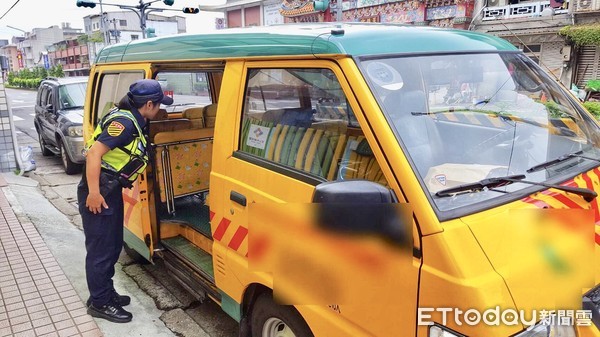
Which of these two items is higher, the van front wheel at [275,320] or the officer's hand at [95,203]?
the officer's hand at [95,203]

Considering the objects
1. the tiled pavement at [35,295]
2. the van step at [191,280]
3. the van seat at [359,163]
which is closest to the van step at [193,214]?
the van step at [191,280]

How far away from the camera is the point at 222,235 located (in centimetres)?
284

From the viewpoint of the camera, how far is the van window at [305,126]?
6.88 ft

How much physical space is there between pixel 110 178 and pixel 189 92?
6.33 ft

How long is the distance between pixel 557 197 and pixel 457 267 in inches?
24.6

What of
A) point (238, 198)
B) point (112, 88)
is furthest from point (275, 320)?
point (112, 88)

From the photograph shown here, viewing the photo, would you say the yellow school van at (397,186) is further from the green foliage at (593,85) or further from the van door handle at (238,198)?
the green foliage at (593,85)

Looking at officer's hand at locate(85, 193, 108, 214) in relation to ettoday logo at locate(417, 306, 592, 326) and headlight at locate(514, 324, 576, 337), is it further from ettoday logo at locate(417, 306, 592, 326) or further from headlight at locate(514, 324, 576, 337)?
headlight at locate(514, 324, 576, 337)

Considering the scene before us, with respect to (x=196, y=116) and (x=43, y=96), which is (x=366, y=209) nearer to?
Result: (x=196, y=116)

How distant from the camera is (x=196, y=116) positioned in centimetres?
459

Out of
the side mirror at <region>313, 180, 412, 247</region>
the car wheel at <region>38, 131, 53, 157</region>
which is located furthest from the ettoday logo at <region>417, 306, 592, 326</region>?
the car wheel at <region>38, 131, 53, 157</region>

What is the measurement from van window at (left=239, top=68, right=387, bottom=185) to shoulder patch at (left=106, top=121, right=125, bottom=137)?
3.05ft

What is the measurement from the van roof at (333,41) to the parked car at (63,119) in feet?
20.2

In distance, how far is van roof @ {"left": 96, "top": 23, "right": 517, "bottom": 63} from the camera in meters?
2.07
